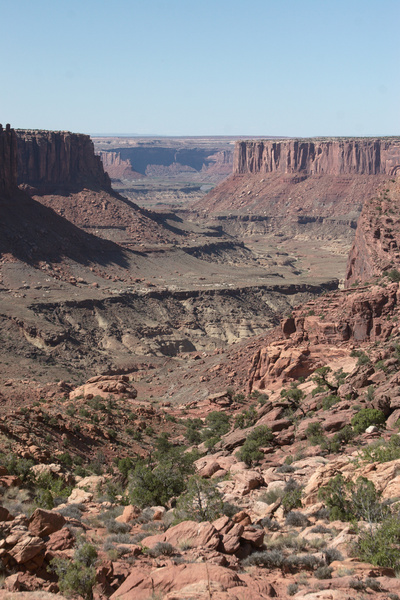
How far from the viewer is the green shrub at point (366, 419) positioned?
1093 inches

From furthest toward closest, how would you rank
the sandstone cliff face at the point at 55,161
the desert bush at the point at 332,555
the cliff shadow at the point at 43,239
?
the sandstone cliff face at the point at 55,161 < the cliff shadow at the point at 43,239 < the desert bush at the point at 332,555

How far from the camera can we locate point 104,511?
21844mm

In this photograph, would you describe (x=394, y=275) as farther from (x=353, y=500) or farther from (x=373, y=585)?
(x=373, y=585)

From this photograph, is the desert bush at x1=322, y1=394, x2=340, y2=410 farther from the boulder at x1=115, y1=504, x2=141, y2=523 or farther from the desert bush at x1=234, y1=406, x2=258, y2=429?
the boulder at x1=115, y1=504, x2=141, y2=523

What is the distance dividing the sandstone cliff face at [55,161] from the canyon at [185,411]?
515 cm

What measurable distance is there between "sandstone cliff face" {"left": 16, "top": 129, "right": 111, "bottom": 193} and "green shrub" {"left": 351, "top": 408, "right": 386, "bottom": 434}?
344ft

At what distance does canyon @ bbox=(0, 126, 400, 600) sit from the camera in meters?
15.7

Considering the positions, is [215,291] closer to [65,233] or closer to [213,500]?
[65,233]

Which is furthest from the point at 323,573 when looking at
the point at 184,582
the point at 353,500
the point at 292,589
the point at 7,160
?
the point at 7,160

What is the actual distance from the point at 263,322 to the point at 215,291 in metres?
9.78

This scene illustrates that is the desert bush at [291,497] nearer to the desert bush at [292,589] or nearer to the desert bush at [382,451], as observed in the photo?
the desert bush at [382,451]

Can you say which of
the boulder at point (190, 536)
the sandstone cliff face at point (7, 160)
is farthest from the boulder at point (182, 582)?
the sandstone cliff face at point (7, 160)

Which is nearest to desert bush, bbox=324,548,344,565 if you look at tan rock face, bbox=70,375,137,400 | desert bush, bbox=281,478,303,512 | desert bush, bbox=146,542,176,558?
desert bush, bbox=146,542,176,558

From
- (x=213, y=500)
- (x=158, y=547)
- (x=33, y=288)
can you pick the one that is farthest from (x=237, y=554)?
(x=33, y=288)
